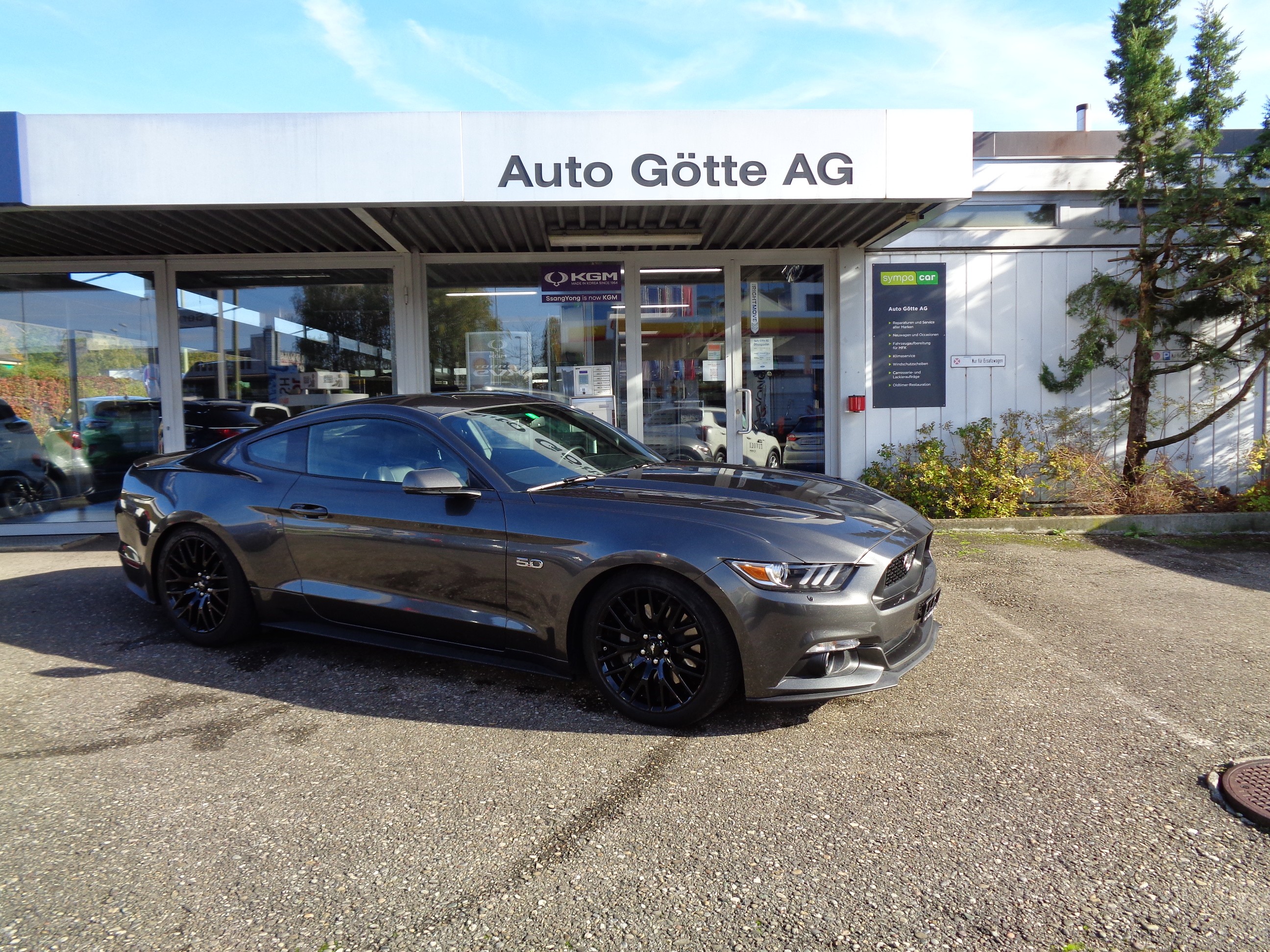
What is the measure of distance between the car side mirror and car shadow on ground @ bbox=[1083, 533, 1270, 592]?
225 inches

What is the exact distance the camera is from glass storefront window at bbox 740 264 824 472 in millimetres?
9648

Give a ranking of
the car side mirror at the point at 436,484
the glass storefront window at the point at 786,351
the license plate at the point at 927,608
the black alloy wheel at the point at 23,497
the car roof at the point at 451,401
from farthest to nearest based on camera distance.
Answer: the glass storefront window at the point at 786,351
the black alloy wheel at the point at 23,497
the car roof at the point at 451,401
the car side mirror at the point at 436,484
the license plate at the point at 927,608

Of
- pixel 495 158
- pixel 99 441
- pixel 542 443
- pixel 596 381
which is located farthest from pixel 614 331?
pixel 99 441

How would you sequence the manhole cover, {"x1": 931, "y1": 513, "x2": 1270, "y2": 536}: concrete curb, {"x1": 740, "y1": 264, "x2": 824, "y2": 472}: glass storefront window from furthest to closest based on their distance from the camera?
{"x1": 740, "y1": 264, "x2": 824, "y2": 472}: glass storefront window, {"x1": 931, "y1": 513, "x2": 1270, "y2": 536}: concrete curb, the manhole cover

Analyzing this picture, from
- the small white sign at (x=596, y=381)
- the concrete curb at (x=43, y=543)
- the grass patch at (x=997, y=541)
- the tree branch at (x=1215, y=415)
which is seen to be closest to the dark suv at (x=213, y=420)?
the concrete curb at (x=43, y=543)

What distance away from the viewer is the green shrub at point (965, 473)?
8.39 metres

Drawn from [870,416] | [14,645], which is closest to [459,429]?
[14,645]

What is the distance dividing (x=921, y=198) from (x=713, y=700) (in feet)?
17.4

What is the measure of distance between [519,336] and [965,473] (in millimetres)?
5216

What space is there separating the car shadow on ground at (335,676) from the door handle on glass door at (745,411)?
577 centimetres

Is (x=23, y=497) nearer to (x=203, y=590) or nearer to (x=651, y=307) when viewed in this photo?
(x=203, y=590)

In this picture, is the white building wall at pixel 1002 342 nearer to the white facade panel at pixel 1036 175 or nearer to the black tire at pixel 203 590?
the white facade panel at pixel 1036 175

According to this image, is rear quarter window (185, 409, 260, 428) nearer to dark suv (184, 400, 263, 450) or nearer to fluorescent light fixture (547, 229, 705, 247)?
dark suv (184, 400, 263, 450)

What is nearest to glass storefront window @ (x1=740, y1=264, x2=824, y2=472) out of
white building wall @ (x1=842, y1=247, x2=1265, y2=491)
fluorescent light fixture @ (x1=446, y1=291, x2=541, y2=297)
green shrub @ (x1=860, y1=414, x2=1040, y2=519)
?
white building wall @ (x1=842, y1=247, x2=1265, y2=491)
